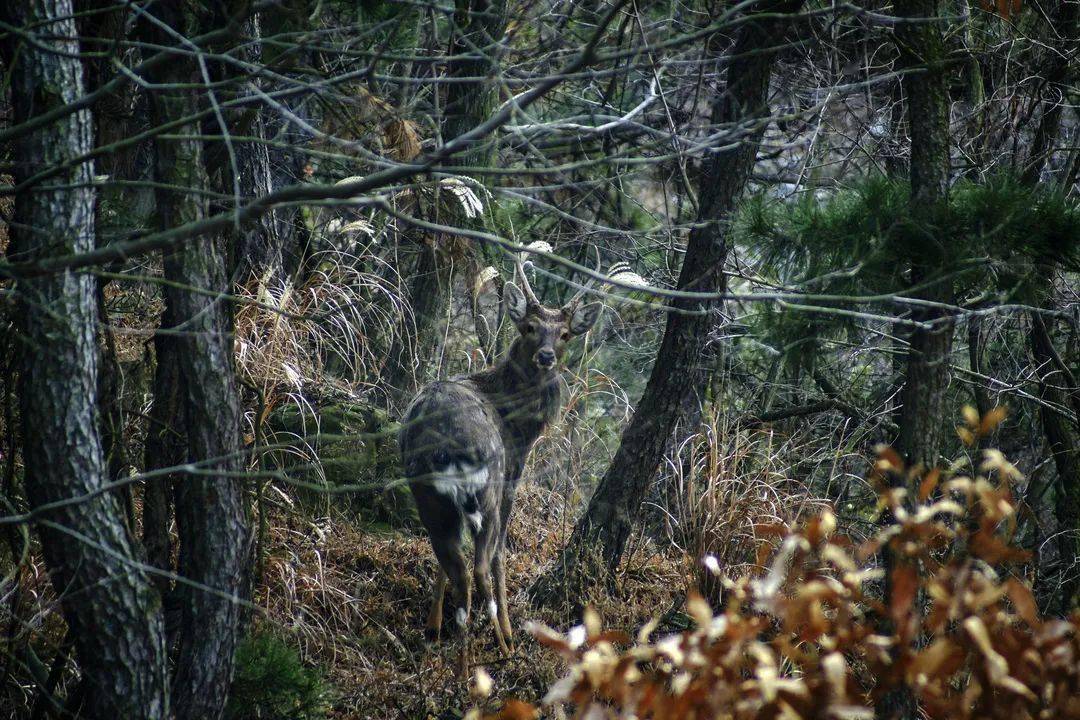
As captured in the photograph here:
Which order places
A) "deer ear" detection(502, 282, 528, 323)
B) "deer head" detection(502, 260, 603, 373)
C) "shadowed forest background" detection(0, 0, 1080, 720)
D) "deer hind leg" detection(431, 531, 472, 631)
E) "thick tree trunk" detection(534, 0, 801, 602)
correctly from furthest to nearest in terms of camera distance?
"deer ear" detection(502, 282, 528, 323) → "deer head" detection(502, 260, 603, 373) → "thick tree trunk" detection(534, 0, 801, 602) → "deer hind leg" detection(431, 531, 472, 631) → "shadowed forest background" detection(0, 0, 1080, 720)

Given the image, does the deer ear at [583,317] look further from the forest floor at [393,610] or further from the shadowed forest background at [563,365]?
the forest floor at [393,610]

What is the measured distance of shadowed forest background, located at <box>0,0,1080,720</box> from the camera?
2.94 m

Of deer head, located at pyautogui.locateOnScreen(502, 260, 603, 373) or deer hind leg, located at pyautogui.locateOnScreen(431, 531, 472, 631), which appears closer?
deer hind leg, located at pyautogui.locateOnScreen(431, 531, 472, 631)

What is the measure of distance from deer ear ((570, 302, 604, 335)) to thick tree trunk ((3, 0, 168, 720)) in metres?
4.35

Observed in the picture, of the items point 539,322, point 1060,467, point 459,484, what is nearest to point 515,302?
point 539,322

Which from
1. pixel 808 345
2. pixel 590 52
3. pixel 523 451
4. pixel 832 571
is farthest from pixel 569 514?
pixel 590 52

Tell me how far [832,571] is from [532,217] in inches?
193

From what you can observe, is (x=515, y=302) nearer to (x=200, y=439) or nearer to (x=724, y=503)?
(x=724, y=503)

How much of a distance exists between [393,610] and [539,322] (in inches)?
93.1

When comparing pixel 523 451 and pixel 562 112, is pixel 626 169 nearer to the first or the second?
pixel 562 112

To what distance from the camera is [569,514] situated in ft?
26.1

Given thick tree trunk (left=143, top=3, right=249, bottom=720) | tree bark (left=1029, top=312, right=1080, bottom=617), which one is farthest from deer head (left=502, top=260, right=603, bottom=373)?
thick tree trunk (left=143, top=3, right=249, bottom=720)

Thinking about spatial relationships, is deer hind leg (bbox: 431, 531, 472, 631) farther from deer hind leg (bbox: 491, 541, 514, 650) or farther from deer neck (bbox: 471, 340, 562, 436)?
deer neck (bbox: 471, 340, 562, 436)

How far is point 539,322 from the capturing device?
25.5 feet
